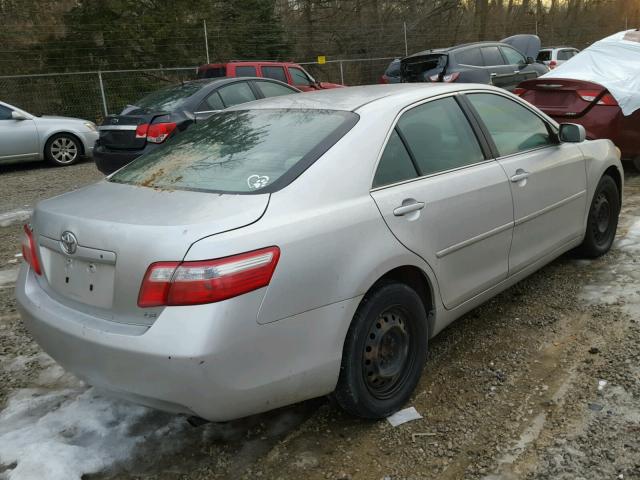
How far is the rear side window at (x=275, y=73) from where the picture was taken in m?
12.5

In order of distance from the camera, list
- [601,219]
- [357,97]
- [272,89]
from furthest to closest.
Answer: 1. [272,89]
2. [601,219]
3. [357,97]

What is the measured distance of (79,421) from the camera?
2871 millimetres

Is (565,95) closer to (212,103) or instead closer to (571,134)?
(571,134)

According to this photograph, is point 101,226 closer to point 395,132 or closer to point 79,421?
point 79,421

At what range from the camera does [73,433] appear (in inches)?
109

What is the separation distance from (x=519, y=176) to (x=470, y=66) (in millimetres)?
9377

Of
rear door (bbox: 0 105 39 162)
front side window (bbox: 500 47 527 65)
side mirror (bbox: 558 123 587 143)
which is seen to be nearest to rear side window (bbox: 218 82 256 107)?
rear door (bbox: 0 105 39 162)

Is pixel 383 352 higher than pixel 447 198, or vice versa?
pixel 447 198

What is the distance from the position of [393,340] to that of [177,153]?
1512mm

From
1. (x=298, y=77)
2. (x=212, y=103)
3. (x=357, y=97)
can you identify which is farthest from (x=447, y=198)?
(x=298, y=77)

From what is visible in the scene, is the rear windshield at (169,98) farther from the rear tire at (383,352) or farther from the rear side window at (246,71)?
the rear tire at (383,352)

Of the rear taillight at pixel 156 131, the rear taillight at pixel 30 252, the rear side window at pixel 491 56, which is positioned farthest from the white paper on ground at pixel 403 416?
the rear side window at pixel 491 56

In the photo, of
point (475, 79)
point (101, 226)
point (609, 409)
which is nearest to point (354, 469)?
point (609, 409)

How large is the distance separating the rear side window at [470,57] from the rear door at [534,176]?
28.1 feet
